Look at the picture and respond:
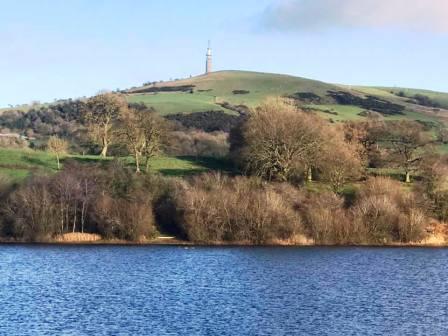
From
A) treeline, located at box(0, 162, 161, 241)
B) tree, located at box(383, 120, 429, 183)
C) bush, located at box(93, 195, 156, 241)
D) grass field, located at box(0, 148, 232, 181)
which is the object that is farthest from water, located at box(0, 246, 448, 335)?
tree, located at box(383, 120, 429, 183)

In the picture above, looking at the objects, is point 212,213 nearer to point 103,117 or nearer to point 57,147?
point 57,147

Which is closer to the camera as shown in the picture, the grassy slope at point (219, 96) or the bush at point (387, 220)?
the bush at point (387, 220)

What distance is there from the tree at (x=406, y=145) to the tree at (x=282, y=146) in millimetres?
14452

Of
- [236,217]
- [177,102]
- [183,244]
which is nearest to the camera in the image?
[183,244]

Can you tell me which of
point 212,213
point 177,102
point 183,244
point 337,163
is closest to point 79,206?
point 183,244

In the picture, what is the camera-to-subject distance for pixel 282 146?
9256 centimetres

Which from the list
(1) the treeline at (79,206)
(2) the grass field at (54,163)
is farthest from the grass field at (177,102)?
(1) the treeline at (79,206)

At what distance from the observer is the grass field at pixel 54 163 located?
98438 millimetres

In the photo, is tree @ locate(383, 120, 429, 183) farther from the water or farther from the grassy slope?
the grassy slope

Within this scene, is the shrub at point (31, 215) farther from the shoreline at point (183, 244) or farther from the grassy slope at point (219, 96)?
the grassy slope at point (219, 96)

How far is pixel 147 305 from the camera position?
146 ft

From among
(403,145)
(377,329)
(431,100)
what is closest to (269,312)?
(377,329)

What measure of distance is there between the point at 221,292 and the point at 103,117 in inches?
2618

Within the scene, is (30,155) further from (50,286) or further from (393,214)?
(50,286)
